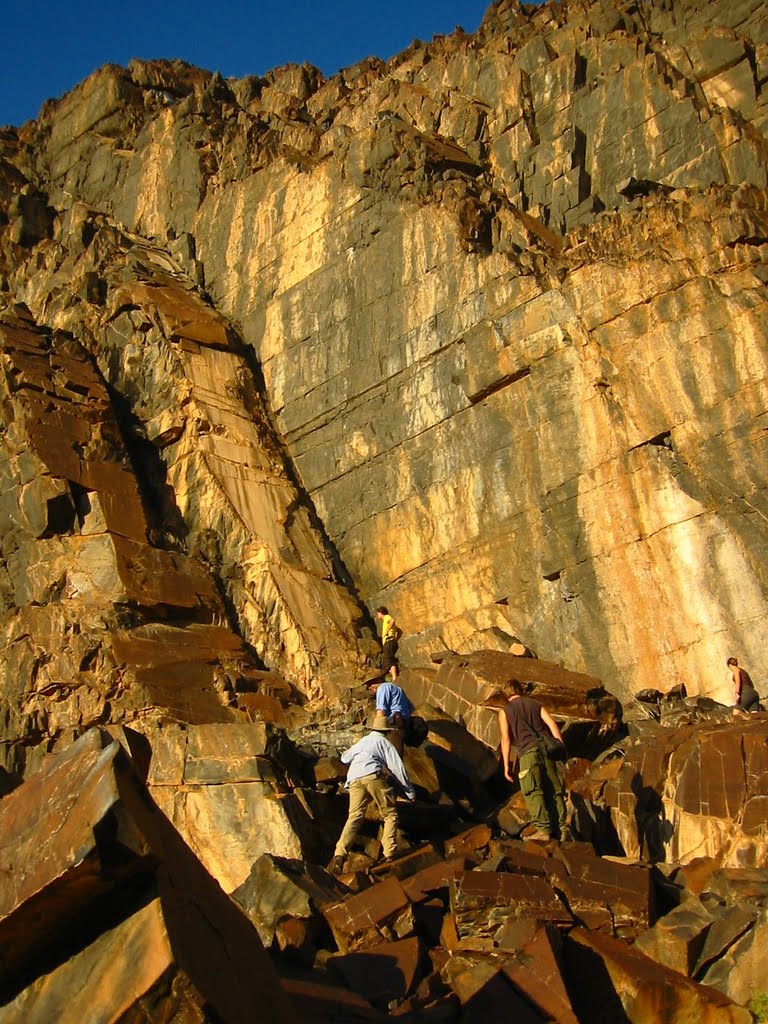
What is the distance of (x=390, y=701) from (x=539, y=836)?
3.25 meters

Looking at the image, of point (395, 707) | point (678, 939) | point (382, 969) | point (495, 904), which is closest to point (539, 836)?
point (495, 904)

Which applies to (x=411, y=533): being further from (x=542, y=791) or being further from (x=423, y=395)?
(x=542, y=791)

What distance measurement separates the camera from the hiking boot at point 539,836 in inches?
416

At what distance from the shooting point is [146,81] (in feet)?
129

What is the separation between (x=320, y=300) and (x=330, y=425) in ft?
9.84

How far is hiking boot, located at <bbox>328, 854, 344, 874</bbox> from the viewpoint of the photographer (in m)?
10.9

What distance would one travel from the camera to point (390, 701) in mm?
13648

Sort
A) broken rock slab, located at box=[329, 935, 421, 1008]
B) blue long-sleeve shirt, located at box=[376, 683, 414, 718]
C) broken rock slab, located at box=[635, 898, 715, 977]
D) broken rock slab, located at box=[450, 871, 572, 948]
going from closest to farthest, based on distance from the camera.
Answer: broken rock slab, located at box=[329, 935, 421, 1008] → broken rock slab, located at box=[635, 898, 715, 977] → broken rock slab, located at box=[450, 871, 572, 948] → blue long-sleeve shirt, located at box=[376, 683, 414, 718]

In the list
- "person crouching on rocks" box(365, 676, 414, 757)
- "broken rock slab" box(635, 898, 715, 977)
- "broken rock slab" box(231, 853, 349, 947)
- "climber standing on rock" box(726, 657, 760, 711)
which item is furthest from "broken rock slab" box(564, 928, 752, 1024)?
"climber standing on rock" box(726, 657, 760, 711)

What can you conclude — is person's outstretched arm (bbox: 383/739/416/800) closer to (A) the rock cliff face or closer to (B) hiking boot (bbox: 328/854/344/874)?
(B) hiking boot (bbox: 328/854/344/874)

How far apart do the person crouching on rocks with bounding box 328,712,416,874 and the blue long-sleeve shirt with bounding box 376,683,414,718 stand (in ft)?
5.98

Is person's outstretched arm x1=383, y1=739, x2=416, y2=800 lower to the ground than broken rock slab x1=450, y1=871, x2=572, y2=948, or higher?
higher

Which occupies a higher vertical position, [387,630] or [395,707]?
[387,630]

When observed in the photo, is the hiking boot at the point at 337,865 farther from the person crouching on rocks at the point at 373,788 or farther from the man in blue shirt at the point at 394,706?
the man in blue shirt at the point at 394,706
